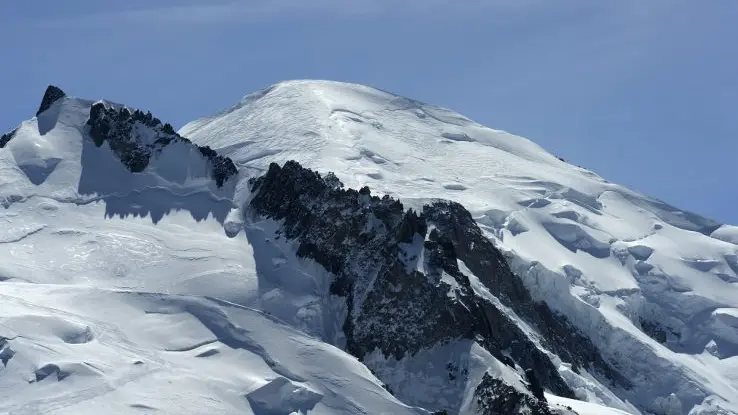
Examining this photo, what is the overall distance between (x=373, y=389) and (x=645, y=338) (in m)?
54.2

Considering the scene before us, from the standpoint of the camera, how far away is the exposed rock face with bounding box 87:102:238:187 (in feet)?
550

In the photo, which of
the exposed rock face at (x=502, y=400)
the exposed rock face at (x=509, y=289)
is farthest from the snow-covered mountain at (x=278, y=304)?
the exposed rock face at (x=509, y=289)

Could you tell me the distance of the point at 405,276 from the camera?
148 m

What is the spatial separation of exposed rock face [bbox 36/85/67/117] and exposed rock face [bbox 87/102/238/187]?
18.4 ft

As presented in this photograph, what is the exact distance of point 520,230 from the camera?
19875 cm

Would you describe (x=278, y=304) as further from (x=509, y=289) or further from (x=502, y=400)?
(x=509, y=289)

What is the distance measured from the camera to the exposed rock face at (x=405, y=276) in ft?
474

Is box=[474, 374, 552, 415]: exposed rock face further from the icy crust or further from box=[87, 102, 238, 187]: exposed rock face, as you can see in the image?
box=[87, 102, 238, 187]: exposed rock face

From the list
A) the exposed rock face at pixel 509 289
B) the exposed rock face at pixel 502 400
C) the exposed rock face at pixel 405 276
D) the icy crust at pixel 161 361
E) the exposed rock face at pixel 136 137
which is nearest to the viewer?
the icy crust at pixel 161 361

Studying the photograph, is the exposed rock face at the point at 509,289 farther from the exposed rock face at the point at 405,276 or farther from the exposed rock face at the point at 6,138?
the exposed rock face at the point at 6,138

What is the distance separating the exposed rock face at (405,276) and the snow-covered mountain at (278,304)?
18 cm

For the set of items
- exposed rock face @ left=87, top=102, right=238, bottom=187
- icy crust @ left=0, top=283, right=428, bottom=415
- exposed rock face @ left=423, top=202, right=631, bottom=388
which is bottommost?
icy crust @ left=0, top=283, right=428, bottom=415

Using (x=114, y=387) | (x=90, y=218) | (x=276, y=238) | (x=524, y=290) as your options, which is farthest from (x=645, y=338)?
(x=114, y=387)

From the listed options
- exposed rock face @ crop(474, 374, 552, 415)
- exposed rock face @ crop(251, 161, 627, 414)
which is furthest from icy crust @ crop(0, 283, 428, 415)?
exposed rock face @ crop(251, 161, 627, 414)
